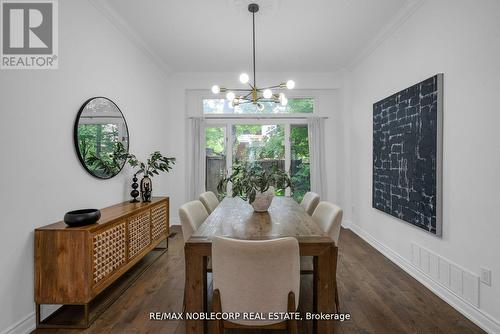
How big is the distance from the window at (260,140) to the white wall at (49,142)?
195 cm

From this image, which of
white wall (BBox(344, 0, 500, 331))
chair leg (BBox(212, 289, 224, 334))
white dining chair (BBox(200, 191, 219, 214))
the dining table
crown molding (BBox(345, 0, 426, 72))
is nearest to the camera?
chair leg (BBox(212, 289, 224, 334))

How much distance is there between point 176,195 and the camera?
487 centimetres

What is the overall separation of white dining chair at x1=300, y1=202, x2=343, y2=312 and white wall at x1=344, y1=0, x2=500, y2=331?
3.59ft

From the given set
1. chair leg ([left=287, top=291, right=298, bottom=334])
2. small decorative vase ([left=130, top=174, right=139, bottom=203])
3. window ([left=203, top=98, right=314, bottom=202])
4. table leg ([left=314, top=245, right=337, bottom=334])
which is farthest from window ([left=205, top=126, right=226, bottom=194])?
chair leg ([left=287, top=291, right=298, bottom=334])

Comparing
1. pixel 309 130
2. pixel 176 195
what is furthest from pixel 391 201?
pixel 176 195

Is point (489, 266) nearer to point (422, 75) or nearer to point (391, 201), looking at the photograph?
point (391, 201)

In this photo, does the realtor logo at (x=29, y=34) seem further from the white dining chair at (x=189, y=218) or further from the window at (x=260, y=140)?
the window at (x=260, y=140)

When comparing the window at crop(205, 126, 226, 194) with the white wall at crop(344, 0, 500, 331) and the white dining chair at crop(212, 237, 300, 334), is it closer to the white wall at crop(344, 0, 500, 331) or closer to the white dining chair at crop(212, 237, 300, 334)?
the white wall at crop(344, 0, 500, 331)

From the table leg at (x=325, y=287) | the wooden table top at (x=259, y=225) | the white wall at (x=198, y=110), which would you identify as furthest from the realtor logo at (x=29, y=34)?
the white wall at (x=198, y=110)

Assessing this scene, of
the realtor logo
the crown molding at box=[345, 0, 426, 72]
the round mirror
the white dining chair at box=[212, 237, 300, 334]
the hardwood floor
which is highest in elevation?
the crown molding at box=[345, 0, 426, 72]

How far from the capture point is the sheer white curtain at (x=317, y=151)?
4.75 m

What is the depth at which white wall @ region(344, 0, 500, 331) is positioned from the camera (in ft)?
6.06

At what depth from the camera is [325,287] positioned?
5.22 ft

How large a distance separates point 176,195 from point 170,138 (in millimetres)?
1121
